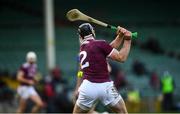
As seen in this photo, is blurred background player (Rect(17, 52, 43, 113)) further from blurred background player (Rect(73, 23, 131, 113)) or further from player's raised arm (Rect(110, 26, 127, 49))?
blurred background player (Rect(73, 23, 131, 113))

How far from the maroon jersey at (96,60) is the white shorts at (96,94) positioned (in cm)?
8

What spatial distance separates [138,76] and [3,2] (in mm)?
7500

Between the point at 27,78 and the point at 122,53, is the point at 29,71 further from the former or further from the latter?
the point at 122,53

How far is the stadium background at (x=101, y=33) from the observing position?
30828mm

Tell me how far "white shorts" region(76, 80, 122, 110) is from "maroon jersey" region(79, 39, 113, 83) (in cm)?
8

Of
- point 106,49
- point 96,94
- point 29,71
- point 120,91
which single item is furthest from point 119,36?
point 120,91

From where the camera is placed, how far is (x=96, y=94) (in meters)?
11.0

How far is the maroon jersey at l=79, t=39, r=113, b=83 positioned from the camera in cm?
1102

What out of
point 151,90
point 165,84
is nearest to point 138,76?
point 151,90

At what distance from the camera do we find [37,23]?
32.6 meters

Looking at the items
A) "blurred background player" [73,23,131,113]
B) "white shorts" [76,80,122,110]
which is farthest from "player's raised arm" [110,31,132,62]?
"white shorts" [76,80,122,110]

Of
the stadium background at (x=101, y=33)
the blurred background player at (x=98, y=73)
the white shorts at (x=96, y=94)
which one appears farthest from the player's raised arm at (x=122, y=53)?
the stadium background at (x=101, y=33)

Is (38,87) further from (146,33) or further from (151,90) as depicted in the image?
(146,33)

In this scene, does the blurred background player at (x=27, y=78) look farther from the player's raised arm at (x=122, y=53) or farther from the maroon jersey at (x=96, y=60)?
the player's raised arm at (x=122, y=53)
